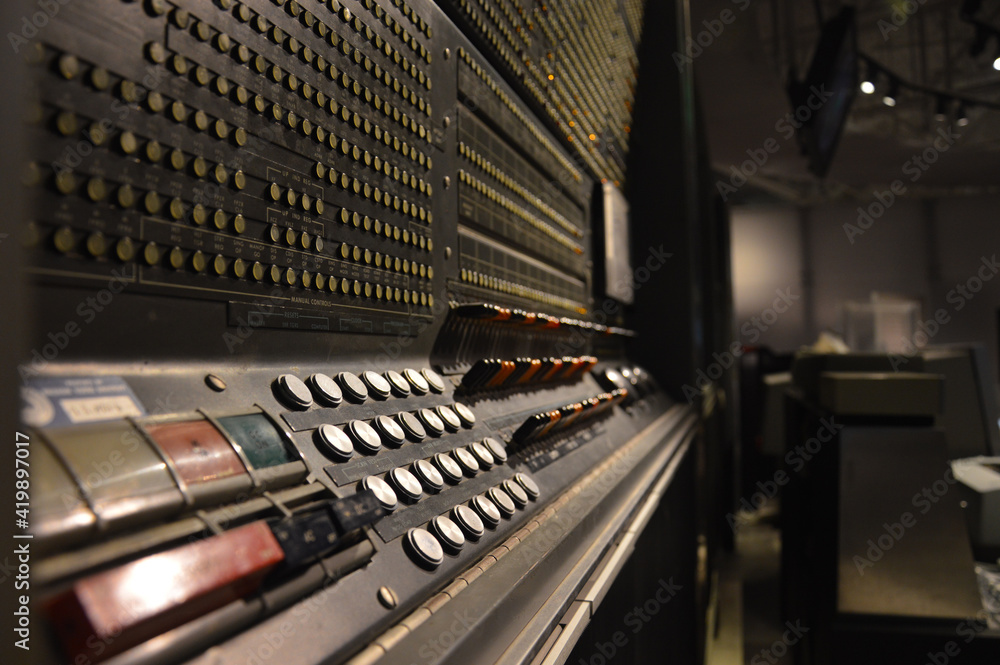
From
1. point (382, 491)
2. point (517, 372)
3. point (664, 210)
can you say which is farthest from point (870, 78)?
point (382, 491)

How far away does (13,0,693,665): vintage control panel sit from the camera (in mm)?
478

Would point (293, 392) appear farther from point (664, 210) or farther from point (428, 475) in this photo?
point (664, 210)

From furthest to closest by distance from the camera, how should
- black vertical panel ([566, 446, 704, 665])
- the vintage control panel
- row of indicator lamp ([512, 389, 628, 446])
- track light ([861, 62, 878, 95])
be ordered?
track light ([861, 62, 878, 95]) < row of indicator lamp ([512, 389, 628, 446]) < black vertical panel ([566, 446, 704, 665]) < the vintage control panel

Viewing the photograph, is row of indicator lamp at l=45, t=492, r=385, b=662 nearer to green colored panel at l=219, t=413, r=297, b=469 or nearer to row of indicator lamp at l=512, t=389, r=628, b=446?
green colored panel at l=219, t=413, r=297, b=469

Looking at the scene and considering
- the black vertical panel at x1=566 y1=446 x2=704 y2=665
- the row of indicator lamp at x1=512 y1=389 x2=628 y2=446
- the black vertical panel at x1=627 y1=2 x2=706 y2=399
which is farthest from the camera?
the black vertical panel at x1=627 y1=2 x2=706 y2=399

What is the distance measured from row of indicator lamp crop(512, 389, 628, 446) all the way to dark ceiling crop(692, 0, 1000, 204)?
4975 mm

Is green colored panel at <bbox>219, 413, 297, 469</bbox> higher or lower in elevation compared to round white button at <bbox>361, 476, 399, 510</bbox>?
higher

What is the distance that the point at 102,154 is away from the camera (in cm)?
58

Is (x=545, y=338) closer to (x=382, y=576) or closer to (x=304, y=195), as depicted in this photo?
(x=304, y=195)

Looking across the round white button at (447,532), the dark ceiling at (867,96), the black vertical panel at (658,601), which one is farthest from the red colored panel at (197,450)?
the dark ceiling at (867,96)

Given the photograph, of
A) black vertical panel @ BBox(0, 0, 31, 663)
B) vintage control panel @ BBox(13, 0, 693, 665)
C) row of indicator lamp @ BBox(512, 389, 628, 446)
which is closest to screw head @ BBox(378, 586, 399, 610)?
vintage control panel @ BBox(13, 0, 693, 665)

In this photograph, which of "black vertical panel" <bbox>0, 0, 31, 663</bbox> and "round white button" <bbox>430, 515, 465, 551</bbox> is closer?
"black vertical panel" <bbox>0, 0, 31, 663</bbox>

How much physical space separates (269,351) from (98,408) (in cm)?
28

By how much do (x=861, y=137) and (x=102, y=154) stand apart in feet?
40.0
